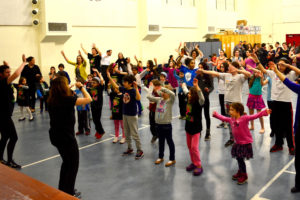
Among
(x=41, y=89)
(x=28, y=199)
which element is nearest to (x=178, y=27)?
(x=41, y=89)

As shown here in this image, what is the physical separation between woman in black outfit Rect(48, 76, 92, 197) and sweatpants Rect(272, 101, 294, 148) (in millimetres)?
3804

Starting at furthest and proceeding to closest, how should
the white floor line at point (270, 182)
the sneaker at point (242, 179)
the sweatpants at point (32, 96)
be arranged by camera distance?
the sweatpants at point (32, 96) < the sneaker at point (242, 179) < the white floor line at point (270, 182)

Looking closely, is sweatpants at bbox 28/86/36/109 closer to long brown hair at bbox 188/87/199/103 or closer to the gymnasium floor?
the gymnasium floor

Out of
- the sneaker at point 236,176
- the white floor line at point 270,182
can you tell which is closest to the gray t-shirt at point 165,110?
the sneaker at point 236,176

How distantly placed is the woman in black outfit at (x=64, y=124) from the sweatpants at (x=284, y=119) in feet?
12.5

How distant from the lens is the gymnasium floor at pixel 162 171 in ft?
15.4

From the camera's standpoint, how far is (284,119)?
6098mm

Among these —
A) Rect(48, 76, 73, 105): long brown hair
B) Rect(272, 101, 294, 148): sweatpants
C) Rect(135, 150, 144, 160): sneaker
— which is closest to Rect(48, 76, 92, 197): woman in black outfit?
Rect(48, 76, 73, 105): long brown hair

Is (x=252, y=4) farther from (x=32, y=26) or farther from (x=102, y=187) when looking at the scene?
(x=102, y=187)

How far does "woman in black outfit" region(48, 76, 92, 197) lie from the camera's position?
404 cm

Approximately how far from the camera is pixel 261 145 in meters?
6.77

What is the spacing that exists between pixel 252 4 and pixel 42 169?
27795mm

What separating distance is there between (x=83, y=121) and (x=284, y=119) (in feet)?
15.7

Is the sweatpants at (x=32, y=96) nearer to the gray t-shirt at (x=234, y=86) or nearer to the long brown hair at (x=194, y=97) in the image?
the gray t-shirt at (x=234, y=86)
